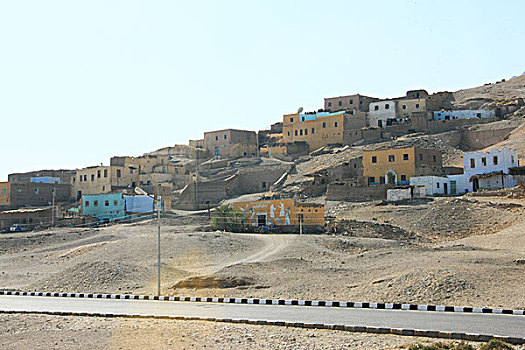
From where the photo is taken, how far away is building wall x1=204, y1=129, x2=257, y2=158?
67.8 m

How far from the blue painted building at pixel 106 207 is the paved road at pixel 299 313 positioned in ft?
96.1

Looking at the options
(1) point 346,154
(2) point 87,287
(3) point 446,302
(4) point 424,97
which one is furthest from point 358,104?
(3) point 446,302

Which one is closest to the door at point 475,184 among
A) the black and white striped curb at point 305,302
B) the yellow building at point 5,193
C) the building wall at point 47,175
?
the black and white striped curb at point 305,302

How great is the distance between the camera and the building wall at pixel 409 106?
6294cm

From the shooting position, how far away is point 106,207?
5106 centimetres

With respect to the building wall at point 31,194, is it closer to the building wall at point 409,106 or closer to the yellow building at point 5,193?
the yellow building at point 5,193

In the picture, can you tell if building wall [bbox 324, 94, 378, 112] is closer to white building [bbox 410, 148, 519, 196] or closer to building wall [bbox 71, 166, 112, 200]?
white building [bbox 410, 148, 519, 196]

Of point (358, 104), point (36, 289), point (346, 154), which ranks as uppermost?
point (358, 104)

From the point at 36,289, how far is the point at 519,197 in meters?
28.1

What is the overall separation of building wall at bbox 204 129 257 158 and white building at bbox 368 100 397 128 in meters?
13.0

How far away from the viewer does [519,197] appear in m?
38.3

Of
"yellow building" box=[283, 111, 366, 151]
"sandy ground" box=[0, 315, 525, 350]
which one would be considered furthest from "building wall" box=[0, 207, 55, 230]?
"sandy ground" box=[0, 315, 525, 350]

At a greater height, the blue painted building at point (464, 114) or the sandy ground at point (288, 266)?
the blue painted building at point (464, 114)

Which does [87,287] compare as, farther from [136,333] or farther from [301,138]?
[301,138]
